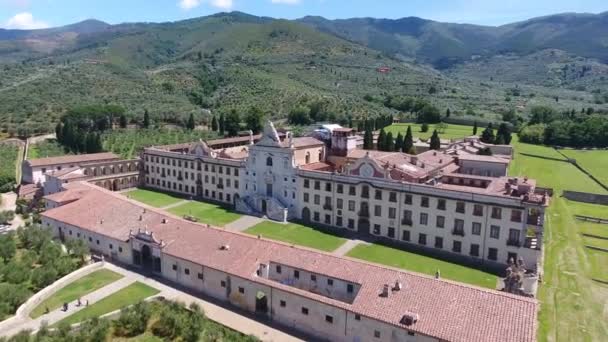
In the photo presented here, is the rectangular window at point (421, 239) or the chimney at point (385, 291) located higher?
Answer: the chimney at point (385, 291)

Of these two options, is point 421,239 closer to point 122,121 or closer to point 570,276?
point 570,276

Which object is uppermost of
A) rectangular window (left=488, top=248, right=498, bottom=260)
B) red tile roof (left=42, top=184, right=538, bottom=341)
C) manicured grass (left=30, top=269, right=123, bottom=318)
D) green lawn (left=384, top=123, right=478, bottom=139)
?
green lawn (left=384, top=123, right=478, bottom=139)

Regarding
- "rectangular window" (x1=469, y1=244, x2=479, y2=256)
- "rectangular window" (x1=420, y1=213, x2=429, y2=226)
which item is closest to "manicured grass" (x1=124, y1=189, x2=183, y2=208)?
"rectangular window" (x1=420, y1=213, x2=429, y2=226)

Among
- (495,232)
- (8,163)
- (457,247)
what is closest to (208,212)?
(457,247)

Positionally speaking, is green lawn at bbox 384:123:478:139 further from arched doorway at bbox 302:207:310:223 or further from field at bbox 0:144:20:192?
field at bbox 0:144:20:192

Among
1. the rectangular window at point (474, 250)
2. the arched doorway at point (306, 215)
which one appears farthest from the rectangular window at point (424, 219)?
the arched doorway at point (306, 215)

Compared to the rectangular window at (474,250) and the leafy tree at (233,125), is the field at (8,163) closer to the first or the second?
the leafy tree at (233,125)
